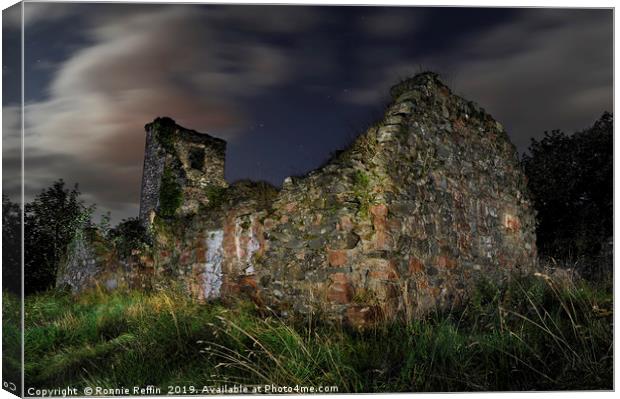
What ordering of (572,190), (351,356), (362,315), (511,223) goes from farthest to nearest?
(572,190) < (511,223) < (362,315) < (351,356)

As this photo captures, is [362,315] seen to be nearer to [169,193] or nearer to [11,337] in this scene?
[11,337]

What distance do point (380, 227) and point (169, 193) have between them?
7.29 metres

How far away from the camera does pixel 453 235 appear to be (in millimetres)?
6746

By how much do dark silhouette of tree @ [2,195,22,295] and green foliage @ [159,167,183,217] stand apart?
7.71 meters

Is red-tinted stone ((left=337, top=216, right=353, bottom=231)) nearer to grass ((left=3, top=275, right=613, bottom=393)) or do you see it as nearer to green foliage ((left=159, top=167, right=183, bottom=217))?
grass ((left=3, top=275, right=613, bottom=393))

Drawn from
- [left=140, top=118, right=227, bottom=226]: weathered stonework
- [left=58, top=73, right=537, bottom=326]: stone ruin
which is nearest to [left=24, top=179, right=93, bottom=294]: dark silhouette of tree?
[left=58, top=73, right=537, bottom=326]: stone ruin

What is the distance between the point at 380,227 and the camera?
565cm

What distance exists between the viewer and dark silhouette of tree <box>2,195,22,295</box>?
4.17m

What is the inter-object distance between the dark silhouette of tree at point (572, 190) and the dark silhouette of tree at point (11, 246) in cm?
1080

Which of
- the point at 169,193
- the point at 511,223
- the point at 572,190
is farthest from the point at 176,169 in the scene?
the point at 572,190

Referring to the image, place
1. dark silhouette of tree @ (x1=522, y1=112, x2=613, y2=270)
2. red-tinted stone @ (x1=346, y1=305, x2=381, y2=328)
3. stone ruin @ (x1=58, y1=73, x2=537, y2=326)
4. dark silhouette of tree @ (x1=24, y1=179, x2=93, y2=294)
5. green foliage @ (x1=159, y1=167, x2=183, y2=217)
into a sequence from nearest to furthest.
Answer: red-tinted stone @ (x1=346, y1=305, x2=381, y2=328) → stone ruin @ (x1=58, y1=73, x2=537, y2=326) → dark silhouette of tree @ (x1=24, y1=179, x2=93, y2=294) → green foliage @ (x1=159, y1=167, x2=183, y2=217) → dark silhouette of tree @ (x1=522, y1=112, x2=613, y2=270)

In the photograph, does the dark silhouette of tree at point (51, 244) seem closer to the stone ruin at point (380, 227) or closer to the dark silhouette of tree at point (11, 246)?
the stone ruin at point (380, 227)

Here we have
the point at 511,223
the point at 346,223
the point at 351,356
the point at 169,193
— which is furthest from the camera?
the point at 169,193

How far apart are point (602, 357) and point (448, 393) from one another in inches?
46.1
